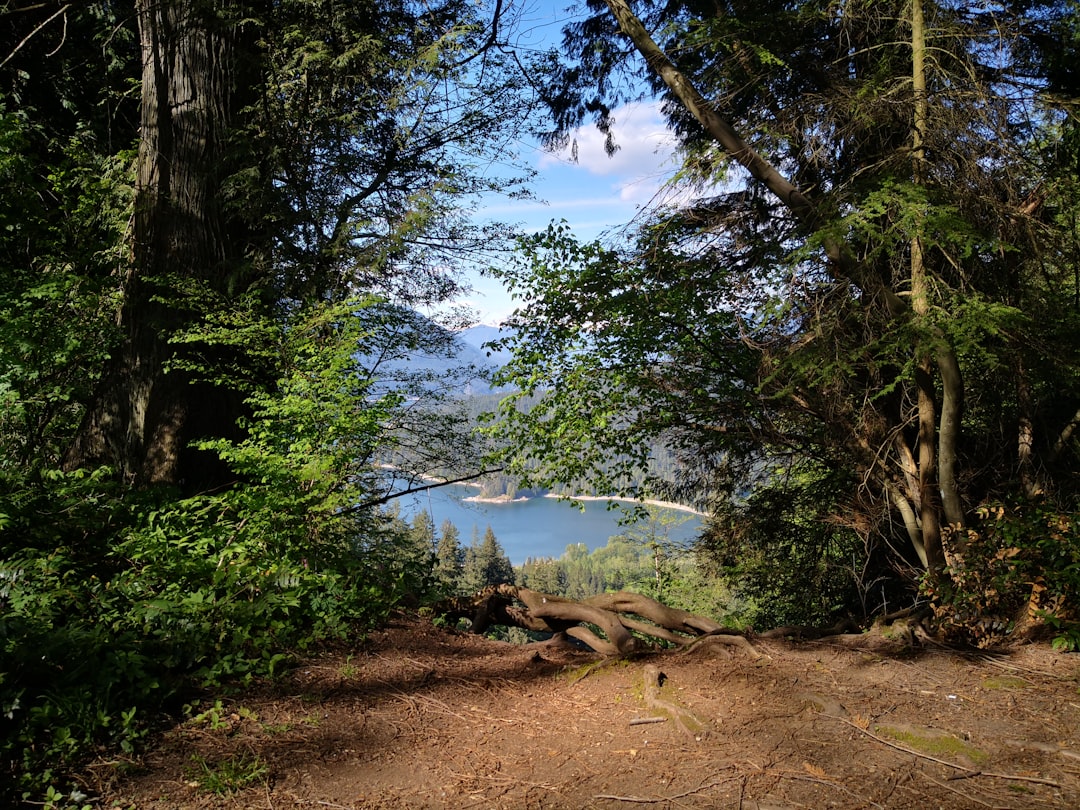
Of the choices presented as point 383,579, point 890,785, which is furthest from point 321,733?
point 890,785

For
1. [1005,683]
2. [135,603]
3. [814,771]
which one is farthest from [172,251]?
[1005,683]

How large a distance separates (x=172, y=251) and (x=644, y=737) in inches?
235

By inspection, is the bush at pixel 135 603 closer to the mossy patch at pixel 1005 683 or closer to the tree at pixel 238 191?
the tree at pixel 238 191

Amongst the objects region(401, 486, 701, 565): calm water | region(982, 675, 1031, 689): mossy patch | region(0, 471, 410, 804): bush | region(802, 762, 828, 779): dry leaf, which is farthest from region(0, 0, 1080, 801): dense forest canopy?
region(401, 486, 701, 565): calm water

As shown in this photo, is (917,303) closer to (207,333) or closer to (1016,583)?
(1016,583)

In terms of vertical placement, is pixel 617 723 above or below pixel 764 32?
below

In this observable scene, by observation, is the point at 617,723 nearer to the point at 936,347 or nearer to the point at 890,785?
the point at 890,785

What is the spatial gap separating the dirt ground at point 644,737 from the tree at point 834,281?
175cm

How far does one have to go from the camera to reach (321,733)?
2.81 m

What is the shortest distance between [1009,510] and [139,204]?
785 cm

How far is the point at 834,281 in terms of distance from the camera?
507cm

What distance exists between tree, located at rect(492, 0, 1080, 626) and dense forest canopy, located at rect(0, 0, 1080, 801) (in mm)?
39

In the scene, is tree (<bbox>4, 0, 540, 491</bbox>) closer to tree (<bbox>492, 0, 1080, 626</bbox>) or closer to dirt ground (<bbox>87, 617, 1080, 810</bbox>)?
tree (<bbox>492, 0, 1080, 626</bbox>)

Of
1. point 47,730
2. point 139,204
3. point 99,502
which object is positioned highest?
point 139,204
